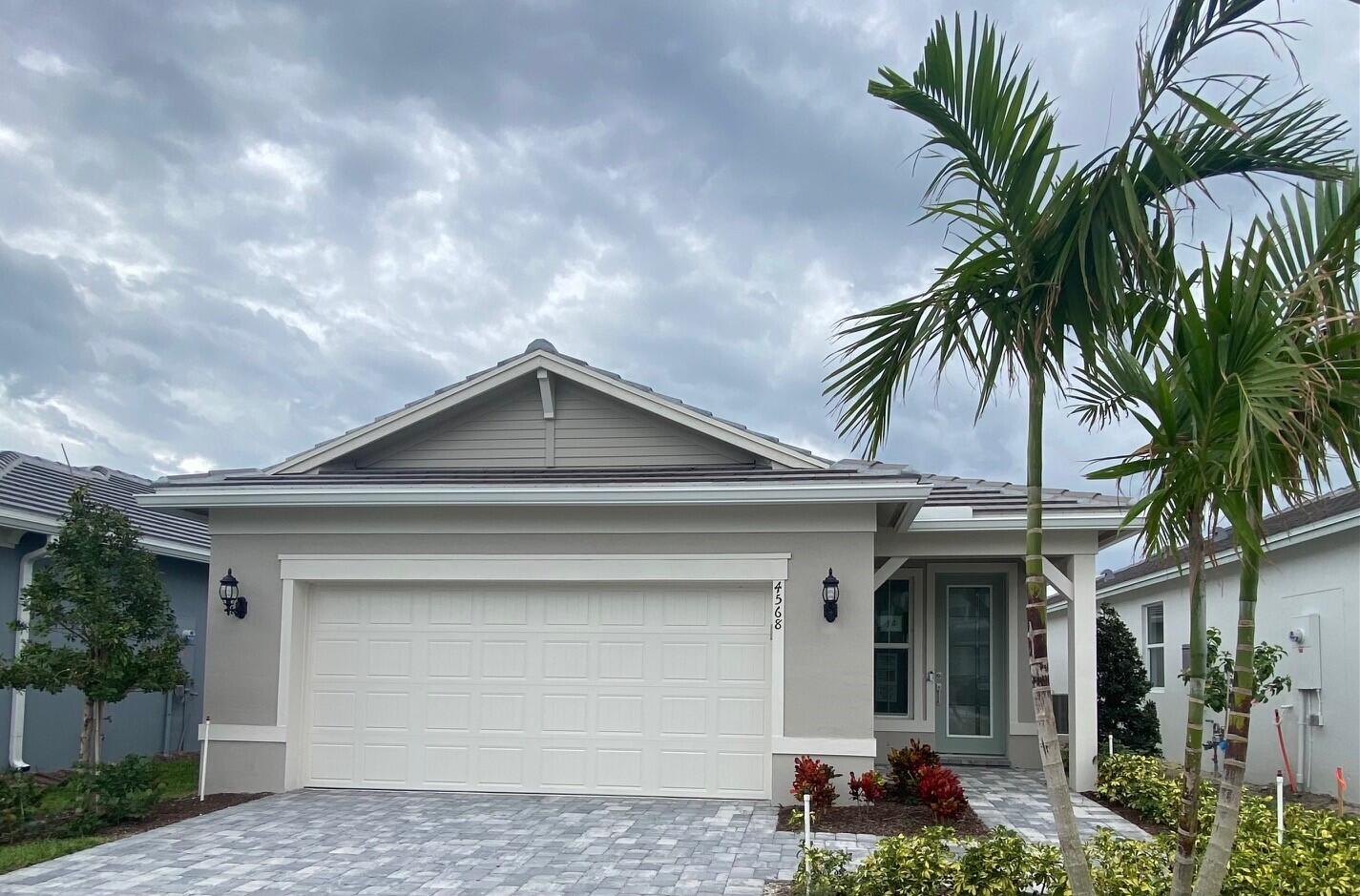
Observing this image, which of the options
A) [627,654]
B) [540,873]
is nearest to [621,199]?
[627,654]

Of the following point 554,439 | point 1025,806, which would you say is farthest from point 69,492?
point 1025,806

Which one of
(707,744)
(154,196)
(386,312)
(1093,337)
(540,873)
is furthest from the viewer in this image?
(386,312)

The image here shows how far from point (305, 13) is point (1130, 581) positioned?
14.6m

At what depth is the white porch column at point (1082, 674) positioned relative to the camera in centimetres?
1139

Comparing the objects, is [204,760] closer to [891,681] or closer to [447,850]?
[447,850]

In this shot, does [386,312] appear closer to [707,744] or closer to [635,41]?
[635,41]

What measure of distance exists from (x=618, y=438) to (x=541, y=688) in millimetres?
2797

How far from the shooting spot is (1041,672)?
16.4 ft

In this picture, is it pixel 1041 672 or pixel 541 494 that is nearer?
pixel 1041 672

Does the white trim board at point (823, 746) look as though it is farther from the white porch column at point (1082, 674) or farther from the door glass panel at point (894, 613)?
the door glass panel at point (894, 613)

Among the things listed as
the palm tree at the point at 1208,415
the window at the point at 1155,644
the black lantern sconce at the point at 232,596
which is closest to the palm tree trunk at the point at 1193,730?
the palm tree at the point at 1208,415

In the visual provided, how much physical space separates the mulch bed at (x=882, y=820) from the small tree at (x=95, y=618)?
Answer: 6.03 m

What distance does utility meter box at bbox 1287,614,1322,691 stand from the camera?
40.6ft

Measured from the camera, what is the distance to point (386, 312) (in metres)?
17.1
